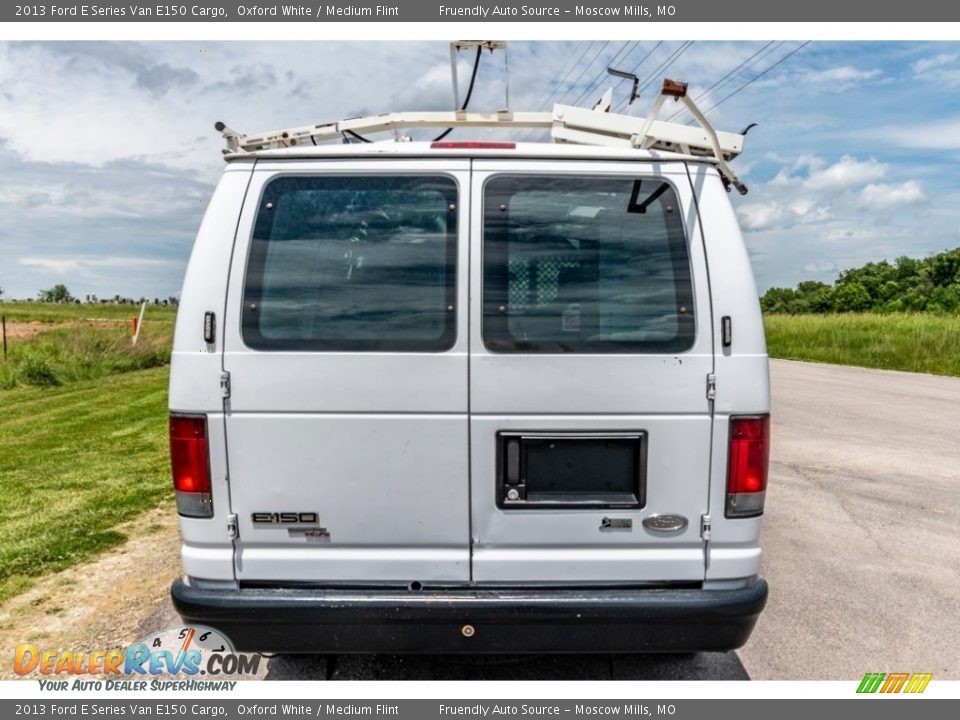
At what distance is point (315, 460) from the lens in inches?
114

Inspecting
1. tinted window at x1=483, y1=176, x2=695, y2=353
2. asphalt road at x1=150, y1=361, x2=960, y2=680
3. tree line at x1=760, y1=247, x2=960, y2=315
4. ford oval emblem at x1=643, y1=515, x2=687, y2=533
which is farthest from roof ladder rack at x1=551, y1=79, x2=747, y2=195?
tree line at x1=760, y1=247, x2=960, y2=315

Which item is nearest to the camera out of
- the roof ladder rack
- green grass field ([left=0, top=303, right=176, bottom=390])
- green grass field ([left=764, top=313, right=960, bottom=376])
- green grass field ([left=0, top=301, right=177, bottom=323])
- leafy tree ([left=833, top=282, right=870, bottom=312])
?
the roof ladder rack

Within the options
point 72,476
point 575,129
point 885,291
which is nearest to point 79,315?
point 72,476

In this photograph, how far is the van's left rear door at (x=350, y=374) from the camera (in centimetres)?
288

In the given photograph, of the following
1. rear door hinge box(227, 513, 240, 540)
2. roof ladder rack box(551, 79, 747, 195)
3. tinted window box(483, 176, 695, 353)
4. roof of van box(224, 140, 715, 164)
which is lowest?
rear door hinge box(227, 513, 240, 540)

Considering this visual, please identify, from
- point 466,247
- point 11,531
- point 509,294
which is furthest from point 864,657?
point 11,531

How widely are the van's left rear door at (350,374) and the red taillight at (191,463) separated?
0.35 feet

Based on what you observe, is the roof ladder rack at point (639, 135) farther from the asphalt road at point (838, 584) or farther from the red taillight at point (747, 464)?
the asphalt road at point (838, 584)

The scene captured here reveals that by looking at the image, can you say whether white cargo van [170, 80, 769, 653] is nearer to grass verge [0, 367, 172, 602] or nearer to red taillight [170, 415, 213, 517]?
red taillight [170, 415, 213, 517]

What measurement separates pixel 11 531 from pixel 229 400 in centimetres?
380

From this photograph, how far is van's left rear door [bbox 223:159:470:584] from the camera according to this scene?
2883 mm

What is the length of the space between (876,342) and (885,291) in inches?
1852

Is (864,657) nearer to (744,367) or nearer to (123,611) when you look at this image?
(744,367)

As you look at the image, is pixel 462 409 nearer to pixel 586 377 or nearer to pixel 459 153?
pixel 586 377
